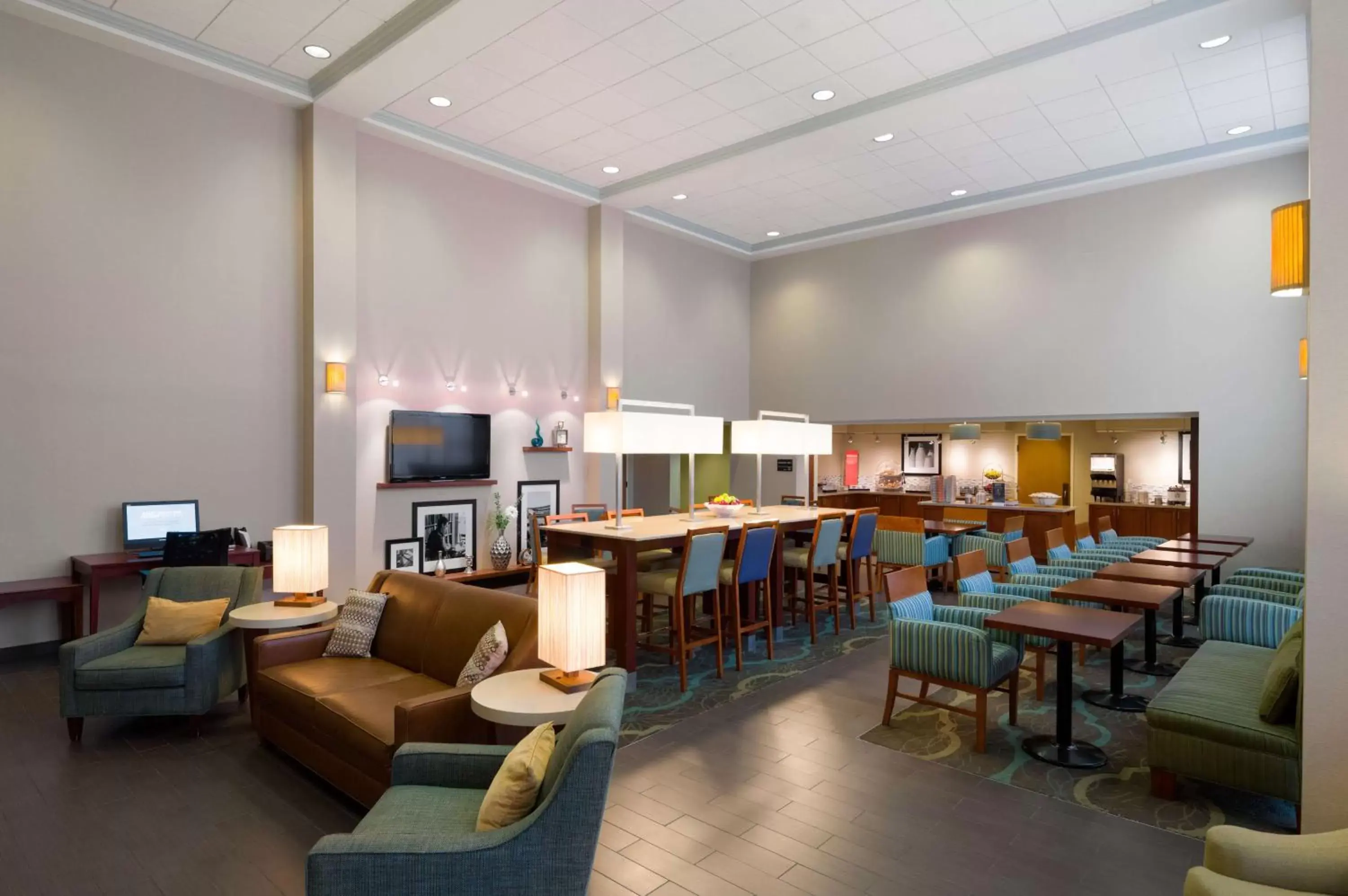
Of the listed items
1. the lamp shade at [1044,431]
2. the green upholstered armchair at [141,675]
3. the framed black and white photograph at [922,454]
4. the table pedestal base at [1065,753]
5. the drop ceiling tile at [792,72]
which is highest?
the drop ceiling tile at [792,72]

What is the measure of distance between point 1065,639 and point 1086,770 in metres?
0.69

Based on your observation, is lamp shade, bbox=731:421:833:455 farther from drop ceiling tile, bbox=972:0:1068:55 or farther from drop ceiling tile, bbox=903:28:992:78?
drop ceiling tile, bbox=972:0:1068:55

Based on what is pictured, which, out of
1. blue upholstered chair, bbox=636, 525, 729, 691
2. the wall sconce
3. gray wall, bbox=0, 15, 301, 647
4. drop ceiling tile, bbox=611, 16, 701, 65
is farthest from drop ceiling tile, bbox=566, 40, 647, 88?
blue upholstered chair, bbox=636, 525, 729, 691

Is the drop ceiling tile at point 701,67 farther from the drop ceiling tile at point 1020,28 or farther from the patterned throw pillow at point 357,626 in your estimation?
the patterned throw pillow at point 357,626

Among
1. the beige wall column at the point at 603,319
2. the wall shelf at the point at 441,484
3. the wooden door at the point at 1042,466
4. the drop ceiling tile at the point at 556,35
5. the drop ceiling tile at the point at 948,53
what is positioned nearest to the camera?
the drop ceiling tile at the point at 556,35

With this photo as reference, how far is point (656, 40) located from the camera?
18.7 feet

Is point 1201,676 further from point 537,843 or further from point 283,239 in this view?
point 283,239

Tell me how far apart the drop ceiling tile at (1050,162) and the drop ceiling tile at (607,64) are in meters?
4.23

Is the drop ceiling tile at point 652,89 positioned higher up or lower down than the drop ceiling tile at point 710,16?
higher up

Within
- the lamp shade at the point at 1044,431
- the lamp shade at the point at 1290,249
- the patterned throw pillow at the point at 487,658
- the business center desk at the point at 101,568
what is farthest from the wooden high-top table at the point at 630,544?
the lamp shade at the point at 1044,431

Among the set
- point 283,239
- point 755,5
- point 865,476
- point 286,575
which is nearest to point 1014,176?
point 755,5

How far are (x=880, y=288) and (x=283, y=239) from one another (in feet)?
24.1

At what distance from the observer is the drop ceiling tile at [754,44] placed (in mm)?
5539

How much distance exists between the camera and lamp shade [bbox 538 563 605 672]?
3006mm
